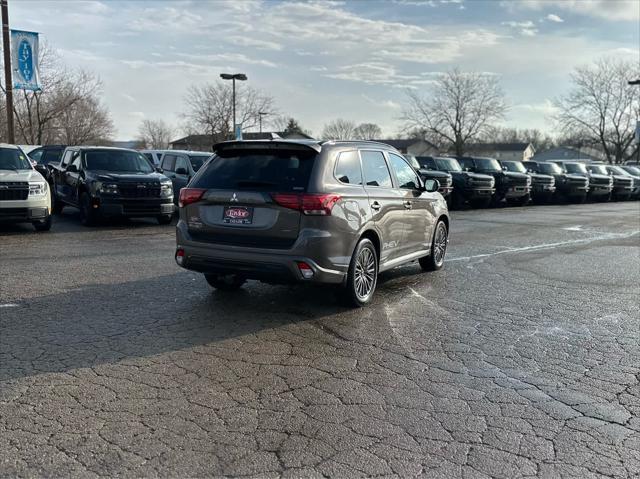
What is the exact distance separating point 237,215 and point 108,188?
7.84 meters

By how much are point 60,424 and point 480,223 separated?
46.8 ft

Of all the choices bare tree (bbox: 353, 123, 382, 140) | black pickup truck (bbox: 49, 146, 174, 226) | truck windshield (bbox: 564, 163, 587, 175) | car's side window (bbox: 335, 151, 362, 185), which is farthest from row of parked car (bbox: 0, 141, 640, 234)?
bare tree (bbox: 353, 123, 382, 140)

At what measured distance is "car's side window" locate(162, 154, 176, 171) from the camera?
56.6 feet

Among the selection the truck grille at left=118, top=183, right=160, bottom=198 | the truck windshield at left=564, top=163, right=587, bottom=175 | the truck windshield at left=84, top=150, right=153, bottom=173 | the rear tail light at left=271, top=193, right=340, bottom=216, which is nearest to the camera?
the rear tail light at left=271, top=193, right=340, bottom=216

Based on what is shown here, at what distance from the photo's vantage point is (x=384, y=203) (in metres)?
6.84

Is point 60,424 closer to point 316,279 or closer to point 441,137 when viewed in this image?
point 316,279

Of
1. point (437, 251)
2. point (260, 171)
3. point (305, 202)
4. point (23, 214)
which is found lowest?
point (437, 251)

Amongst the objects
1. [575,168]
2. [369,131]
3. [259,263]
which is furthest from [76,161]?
[369,131]

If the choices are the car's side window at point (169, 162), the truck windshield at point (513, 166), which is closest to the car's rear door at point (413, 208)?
the car's side window at point (169, 162)

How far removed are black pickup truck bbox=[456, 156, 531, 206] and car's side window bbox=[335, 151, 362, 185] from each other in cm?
1775

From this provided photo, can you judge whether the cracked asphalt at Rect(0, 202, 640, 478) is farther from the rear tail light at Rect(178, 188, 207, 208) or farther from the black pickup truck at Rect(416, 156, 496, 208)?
the black pickup truck at Rect(416, 156, 496, 208)

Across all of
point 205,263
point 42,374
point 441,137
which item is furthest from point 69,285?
point 441,137

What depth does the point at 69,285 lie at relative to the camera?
7.27 meters

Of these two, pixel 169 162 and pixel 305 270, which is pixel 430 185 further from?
pixel 169 162
